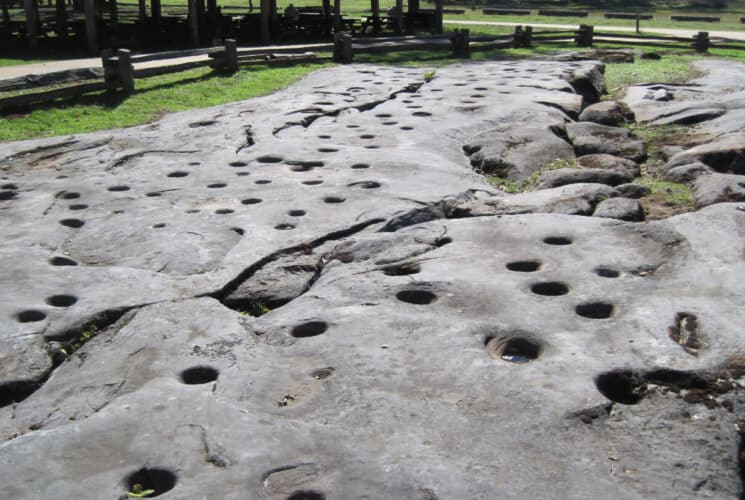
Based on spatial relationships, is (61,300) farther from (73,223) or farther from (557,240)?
(557,240)

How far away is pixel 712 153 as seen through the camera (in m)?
8.26

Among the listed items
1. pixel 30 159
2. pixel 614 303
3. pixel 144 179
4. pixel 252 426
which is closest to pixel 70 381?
pixel 252 426

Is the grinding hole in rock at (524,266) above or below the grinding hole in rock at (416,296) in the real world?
above

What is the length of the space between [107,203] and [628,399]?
5181mm

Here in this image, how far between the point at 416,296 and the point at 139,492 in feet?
7.35

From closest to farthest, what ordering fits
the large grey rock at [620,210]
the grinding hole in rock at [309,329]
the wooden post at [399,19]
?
the grinding hole in rock at [309,329], the large grey rock at [620,210], the wooden post at [399,19]

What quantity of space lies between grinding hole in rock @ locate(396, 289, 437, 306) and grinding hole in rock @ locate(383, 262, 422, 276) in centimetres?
34

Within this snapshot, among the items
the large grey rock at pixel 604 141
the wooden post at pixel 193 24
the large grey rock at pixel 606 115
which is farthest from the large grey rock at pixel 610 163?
the wooden post at pixel 193 24

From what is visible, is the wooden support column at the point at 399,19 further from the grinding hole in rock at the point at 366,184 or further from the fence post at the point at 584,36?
the grinding hole in rock at the point at 366,184

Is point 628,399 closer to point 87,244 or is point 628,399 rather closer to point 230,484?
point 230,484

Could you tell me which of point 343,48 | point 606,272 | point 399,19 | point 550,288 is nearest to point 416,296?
point 550,288

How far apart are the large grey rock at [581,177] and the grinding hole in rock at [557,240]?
6.77 feet

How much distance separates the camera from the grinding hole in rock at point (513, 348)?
4051 millimetres

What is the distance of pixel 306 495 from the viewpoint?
2.99m
